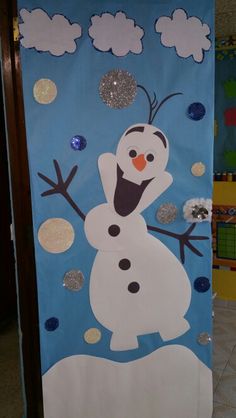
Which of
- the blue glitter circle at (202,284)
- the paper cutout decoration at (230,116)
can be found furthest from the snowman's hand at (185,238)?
the paper cutout decoration at (230,116)

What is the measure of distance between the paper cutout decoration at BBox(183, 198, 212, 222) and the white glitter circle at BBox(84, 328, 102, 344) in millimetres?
550

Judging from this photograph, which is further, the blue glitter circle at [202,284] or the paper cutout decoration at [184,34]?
the blue glitter circle at [202,284]

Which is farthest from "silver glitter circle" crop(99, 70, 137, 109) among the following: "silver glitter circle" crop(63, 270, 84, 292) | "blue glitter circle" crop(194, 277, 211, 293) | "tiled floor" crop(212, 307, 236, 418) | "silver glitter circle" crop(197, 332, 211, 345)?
"tiled floor" crop(212, 307, 236, 418)

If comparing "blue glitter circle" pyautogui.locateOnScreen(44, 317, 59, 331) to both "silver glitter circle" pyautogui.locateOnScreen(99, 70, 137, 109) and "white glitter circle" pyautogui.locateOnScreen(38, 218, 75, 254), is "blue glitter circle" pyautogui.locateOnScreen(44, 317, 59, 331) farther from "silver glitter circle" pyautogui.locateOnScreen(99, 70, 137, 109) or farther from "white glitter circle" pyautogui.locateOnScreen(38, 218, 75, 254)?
"silver glitter circle" pyautogui.locateOnScreen(99, 70, 137, 109)

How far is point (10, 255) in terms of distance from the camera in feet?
8.41

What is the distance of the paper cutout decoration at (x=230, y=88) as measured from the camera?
247 cm

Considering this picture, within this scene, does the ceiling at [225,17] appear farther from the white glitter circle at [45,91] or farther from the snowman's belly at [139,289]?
the snowman's belly at [139,289]

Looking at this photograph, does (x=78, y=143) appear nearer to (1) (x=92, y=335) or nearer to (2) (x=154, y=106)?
(2) (x=154, y=106)

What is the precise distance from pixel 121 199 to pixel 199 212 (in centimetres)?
30

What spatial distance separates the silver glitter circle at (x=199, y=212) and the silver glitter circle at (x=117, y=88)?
46 cm

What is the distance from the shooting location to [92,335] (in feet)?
4.43

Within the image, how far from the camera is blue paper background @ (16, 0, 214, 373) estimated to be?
1219 millimetres

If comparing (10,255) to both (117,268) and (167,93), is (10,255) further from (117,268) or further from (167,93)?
(167,93)

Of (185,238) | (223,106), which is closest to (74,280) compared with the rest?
(185,238)
